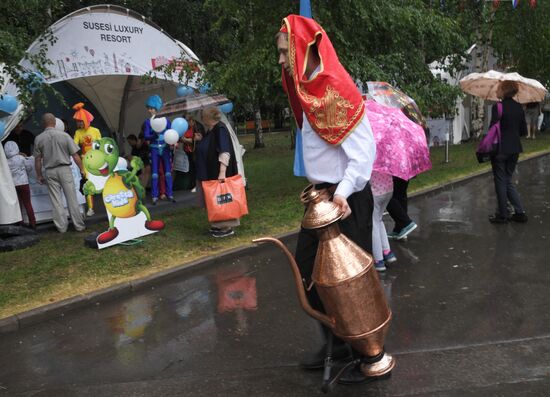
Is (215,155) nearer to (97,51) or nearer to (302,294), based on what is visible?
Result: (97,51)

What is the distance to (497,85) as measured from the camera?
841cm

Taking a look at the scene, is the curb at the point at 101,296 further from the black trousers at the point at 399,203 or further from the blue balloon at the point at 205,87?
the blue balloon at the point at 205,87

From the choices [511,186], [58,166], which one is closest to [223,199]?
[58,166]

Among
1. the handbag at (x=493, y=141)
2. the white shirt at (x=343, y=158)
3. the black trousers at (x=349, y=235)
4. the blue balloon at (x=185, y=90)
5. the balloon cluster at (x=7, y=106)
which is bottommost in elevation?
the handbag at (x=493, y=141)

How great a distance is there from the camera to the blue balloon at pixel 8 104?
25.2 feet

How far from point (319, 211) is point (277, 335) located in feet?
6.00

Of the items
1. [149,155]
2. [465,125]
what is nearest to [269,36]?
[149,155]

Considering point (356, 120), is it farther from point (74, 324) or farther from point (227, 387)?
point (74, 324)

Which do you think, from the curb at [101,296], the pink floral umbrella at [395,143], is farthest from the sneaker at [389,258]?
the curb at [101,296]

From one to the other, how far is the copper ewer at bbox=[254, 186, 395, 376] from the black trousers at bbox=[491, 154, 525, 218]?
541cm

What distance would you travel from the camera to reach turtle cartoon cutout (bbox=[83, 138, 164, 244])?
23.8 ft

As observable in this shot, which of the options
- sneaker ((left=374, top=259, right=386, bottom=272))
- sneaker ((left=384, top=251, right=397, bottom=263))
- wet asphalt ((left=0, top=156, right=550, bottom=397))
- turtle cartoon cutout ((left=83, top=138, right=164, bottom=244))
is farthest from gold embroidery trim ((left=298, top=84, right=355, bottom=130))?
turtle cartoon cutout ((left=83, top=138, right=164, bottom=244))

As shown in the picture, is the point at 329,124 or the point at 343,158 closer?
the point at 329,124

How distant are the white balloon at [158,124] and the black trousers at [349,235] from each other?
7.22 meters
